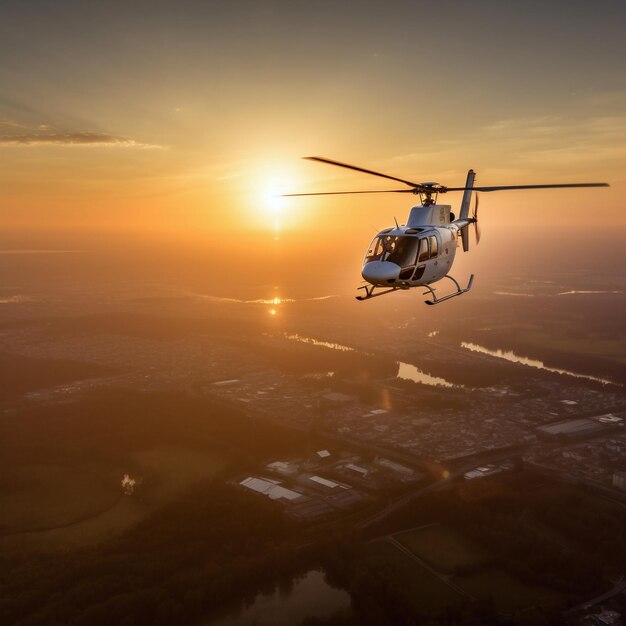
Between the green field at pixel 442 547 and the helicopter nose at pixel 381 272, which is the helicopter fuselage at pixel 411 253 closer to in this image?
the helicopter nose at pixel 381 272

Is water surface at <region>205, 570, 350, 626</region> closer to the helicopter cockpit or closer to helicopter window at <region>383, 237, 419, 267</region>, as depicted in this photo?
the helicopter cockpit

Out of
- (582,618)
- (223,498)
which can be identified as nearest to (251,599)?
(223,498)

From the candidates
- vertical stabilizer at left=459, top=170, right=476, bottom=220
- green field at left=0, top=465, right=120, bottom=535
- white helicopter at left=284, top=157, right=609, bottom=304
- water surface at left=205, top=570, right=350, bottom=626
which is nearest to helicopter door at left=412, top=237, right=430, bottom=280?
white helicopter at left=284, top=157, right=609, bottom=304

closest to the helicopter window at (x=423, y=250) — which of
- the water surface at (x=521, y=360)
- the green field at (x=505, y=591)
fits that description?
the green field at (x=505, y=591)

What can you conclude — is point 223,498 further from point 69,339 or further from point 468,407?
point 69,339

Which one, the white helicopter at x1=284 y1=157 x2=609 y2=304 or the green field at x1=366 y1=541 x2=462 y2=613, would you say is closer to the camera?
the white helicopter at x1=284 y1=157 x2=609 y2=304

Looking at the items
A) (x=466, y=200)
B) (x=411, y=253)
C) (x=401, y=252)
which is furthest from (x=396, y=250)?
(x=466, y=200)

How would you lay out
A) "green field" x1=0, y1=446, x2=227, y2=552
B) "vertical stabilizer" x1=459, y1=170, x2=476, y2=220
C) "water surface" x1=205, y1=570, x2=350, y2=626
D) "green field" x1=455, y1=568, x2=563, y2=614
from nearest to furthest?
1. "vertical stabilizer" x1=459, y1=170, x2=476, y2=220
2. "water surface" x1=205, y1=570, x2=350, y2=626
3. "green field" x1=455, y1=568, x2=563, y2=614
4. "green field" x1=0, y1=446, x2=227, y2=552

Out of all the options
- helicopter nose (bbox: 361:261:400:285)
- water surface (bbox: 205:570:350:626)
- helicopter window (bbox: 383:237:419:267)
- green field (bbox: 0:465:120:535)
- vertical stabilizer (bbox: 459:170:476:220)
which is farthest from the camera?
green field (bbox: 0:465:120:535)

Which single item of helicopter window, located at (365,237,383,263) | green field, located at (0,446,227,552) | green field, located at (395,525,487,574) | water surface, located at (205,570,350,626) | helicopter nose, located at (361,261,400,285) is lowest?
water surface, located at (205,570,350,626)
